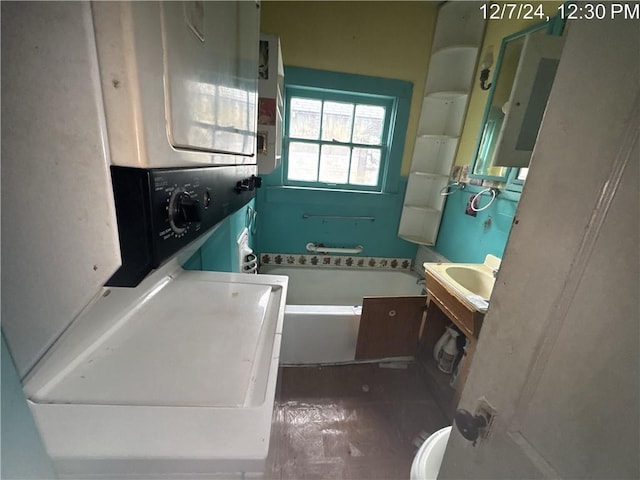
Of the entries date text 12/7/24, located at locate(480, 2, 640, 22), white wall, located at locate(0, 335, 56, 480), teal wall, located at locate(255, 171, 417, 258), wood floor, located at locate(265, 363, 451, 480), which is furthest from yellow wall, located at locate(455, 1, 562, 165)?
white wall, located at locate(0, 335, 56, 480)

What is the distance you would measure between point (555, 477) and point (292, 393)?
137 centimetres

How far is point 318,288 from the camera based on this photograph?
240 cm

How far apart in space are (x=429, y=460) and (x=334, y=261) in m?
1.75

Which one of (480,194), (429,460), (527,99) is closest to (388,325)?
(429,460)

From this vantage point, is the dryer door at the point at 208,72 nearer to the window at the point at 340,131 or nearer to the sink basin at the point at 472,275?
the sink basin at the point at 472,275

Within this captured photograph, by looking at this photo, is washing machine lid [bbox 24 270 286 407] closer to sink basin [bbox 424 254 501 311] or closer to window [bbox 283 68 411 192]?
sink basin [bbox 424 254 501 311]

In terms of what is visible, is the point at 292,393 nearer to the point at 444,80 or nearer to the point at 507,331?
the point at 507,331

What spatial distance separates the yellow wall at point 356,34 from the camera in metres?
1.81

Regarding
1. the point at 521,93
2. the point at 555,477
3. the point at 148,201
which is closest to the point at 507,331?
the point at 555,477

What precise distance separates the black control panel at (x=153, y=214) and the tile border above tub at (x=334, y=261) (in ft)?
6.47

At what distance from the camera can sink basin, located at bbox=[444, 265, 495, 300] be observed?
1.42 metres

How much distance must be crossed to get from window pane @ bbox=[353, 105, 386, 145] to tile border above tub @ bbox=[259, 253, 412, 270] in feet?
3.52

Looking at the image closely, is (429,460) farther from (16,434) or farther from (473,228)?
(473,228)

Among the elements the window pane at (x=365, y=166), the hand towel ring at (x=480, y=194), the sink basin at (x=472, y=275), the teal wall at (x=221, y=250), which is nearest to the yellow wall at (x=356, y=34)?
the window pane at (x=365, y=166)
